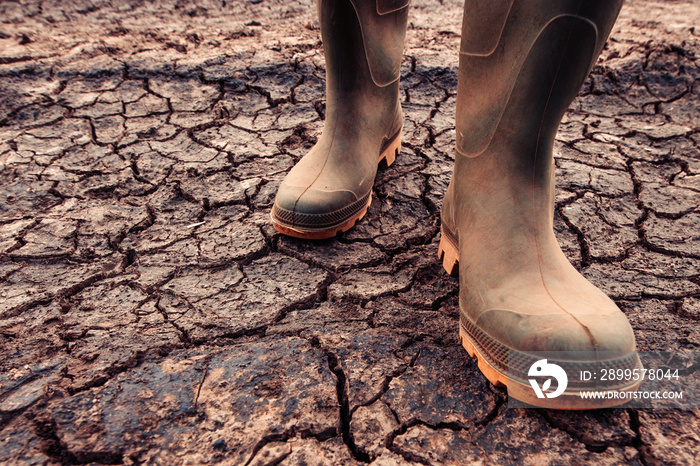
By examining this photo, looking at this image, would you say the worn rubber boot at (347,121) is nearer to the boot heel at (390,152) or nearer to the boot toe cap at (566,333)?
the boot heel at (390,152)

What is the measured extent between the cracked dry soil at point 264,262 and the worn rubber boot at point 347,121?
10 centimetres

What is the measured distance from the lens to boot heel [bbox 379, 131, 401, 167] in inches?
68.0

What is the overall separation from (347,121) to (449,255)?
50 centimetres

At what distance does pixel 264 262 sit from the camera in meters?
1.42

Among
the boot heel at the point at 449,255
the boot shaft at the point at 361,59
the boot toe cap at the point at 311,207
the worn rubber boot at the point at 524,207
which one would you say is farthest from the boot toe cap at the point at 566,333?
the boot shaft at the point at 361,59

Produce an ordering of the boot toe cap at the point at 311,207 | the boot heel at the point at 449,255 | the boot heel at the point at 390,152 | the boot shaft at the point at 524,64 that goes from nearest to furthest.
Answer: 1. the boot shaft at the point at 524,64
2. the boot heel at the point at 449,255
3. the boot toe cap at the point at 311,207
4. the boot heel at the point at 390,152

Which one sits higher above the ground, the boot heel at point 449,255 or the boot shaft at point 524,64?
the boot shaft at point 524,64

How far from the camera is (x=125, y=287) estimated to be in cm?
133

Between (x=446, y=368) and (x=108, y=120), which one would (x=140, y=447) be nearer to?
(x=446, y=368)

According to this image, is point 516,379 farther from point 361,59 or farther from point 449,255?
point 361,59

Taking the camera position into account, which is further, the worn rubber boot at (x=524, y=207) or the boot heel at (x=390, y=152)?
the boot heel at (x=390, y=152)

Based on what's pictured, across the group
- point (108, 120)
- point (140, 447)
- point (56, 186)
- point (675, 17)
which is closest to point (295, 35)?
point (108, 120)

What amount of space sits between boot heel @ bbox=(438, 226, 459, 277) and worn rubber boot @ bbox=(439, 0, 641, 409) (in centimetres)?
11

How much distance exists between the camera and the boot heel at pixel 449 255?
127 cm
